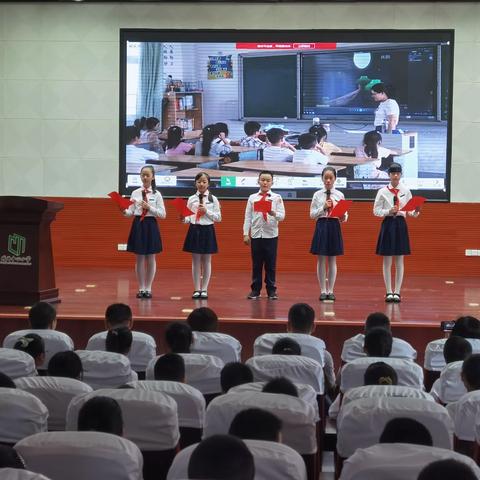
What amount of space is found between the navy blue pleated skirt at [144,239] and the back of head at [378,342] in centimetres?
349

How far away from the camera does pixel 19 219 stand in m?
7.12

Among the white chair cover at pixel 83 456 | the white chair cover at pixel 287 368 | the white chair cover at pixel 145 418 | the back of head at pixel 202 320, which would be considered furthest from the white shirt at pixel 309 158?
the white chair cover at pixel 83 456

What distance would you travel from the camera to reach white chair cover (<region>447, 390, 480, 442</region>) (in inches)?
133

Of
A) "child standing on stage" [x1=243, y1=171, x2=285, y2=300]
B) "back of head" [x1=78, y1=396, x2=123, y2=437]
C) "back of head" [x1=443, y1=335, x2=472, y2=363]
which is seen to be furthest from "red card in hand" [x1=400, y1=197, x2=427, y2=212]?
"back of head" [x1=78, y1=396, x2=123, y2=437]

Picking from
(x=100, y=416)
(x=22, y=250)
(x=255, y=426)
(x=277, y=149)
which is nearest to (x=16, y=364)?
(x=100, y=416)

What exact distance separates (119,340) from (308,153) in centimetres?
579

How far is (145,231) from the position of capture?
7777 millimetres

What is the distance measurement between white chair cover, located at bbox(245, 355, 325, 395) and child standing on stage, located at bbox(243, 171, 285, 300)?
3744mm

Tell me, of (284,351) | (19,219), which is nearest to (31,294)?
(19,219)

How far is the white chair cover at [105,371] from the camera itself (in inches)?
162

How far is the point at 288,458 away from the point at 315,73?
7988 mm

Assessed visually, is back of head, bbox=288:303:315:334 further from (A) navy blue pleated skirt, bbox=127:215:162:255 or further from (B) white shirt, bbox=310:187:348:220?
(A) navy blue pleated skirt, bbox=127:215:162:255

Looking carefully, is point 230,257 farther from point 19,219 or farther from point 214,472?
point 214,472

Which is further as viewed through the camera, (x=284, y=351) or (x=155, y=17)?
(x=155, y=17)
